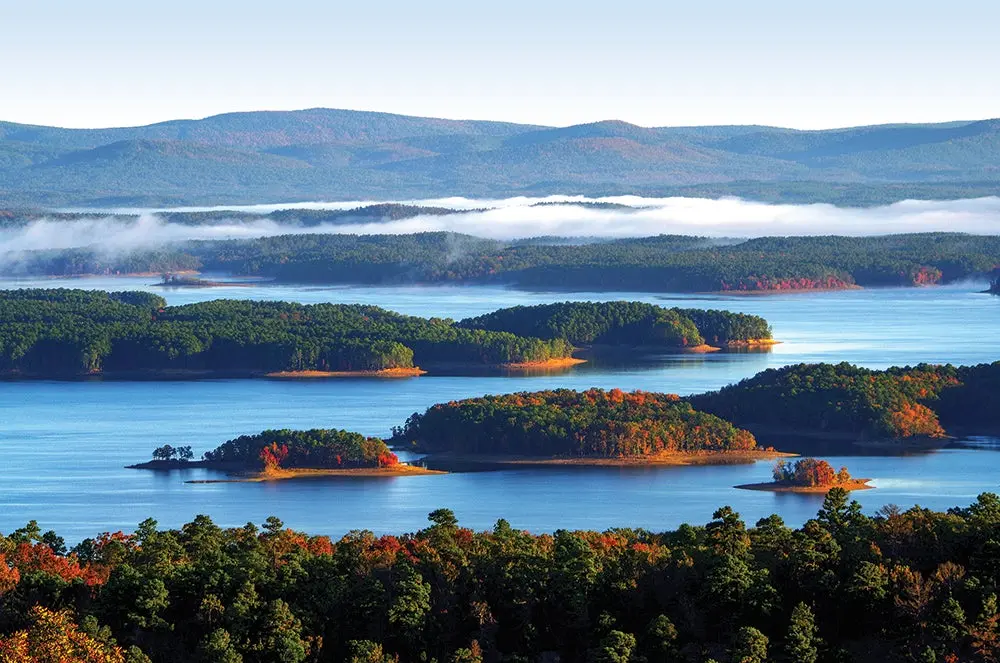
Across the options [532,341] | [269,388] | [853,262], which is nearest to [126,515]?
[269,388]

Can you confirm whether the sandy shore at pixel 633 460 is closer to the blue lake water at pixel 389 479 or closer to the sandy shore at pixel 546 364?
the blue lake water at pixel 389 479

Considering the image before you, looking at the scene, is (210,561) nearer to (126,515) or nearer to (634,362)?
(126,515)

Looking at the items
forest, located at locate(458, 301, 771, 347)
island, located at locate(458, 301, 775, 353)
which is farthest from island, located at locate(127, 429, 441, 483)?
island, located at locate(458, 301, 775, 353)

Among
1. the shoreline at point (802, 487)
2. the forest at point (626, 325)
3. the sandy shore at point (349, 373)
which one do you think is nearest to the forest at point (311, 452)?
the shoreline at point (802, 487)

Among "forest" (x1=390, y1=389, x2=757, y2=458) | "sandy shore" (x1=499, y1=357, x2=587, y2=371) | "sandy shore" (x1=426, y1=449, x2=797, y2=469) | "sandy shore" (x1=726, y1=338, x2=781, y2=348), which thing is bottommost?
"sandy shore" (x1=426, y1=449, x2=797, y2=469)

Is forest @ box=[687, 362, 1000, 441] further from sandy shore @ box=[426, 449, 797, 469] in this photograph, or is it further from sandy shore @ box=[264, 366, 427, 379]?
sandy shore @ box=[264, 366, 427, 379]
